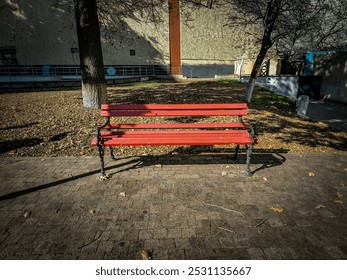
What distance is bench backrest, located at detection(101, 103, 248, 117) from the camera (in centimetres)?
432

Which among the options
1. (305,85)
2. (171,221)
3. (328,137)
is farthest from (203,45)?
(171,221)

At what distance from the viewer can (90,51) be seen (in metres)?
7.73

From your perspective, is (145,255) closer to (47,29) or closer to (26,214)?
(26,214)

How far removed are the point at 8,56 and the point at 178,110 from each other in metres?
23.2

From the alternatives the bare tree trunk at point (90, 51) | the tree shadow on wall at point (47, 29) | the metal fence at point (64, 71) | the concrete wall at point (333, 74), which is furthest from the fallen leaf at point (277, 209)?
the metal fence at point (64, 71)

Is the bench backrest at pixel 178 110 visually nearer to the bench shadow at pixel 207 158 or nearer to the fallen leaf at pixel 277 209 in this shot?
the bench shadow at pixel 207 158

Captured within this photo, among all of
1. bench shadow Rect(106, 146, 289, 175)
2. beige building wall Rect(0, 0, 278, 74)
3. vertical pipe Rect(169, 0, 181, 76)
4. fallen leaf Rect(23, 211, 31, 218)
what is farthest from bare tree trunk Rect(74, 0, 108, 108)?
vertical pipe Rect(169, 0, 181, 76)

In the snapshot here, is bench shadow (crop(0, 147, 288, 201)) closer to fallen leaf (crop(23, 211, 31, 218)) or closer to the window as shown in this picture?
fallen leaf (crop(23, 211, 31, 218))

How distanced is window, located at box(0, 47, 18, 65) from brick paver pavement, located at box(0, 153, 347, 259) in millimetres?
21122

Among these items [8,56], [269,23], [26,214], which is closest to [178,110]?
[26,214]

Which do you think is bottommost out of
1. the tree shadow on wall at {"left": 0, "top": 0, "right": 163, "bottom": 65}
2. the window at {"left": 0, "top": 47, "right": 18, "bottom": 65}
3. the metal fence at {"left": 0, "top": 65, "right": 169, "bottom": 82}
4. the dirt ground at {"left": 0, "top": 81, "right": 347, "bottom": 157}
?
the dirt ground at {"left": 0, "top": 81, "right": 347, "bottom": 157}
